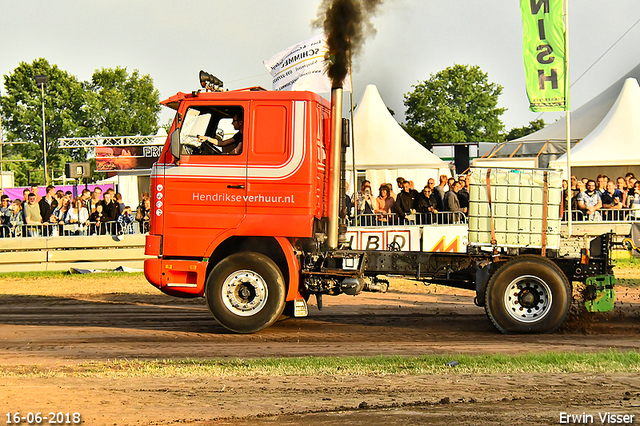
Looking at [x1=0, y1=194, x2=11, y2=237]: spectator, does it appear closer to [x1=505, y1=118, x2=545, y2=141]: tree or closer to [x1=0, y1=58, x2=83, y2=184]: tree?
[x1=0, y1=58, x2=83, y2=184]: tree

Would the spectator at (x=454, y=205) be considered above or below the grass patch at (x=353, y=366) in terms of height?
above

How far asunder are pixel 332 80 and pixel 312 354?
12.7 ft

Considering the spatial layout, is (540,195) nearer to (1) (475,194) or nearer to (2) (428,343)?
(1) (475,194)

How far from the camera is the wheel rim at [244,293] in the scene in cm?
927

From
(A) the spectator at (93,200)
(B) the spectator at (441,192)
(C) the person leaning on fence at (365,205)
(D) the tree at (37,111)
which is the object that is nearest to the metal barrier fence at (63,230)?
(A) the spectator at (93,200)

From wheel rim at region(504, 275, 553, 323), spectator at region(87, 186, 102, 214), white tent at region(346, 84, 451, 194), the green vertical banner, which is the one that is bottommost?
wheel rim at region(504, 275, 553, 323)

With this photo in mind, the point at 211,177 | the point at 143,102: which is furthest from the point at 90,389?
the point at 143,102

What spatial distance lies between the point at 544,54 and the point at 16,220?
1386cm

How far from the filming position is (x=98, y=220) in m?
17.6

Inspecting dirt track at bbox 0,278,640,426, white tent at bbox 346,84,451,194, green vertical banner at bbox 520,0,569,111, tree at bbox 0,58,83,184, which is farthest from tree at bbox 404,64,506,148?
dirt track at bbox 0,278,640,426

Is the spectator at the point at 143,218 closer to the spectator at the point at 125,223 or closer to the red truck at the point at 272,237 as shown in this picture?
the spectator at the point at 125,223

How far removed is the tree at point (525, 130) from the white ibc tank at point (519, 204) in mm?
83996

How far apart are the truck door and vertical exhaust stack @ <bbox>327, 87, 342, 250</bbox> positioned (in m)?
1.18

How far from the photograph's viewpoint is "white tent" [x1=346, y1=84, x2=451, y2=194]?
22.9 m
